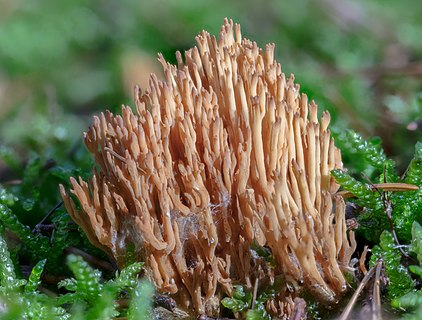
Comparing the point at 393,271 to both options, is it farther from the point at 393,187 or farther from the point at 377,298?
the point at 393,187

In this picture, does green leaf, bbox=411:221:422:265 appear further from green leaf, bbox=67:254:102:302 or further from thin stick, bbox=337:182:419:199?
green leaf, bbox=67:254:102:302

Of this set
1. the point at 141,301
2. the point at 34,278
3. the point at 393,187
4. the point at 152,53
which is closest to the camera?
the point at 141,301

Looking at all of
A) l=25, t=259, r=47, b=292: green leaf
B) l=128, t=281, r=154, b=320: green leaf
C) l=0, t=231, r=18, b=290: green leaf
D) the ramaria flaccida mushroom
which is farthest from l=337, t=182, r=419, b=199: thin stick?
l=0, t=231, r=18, b=290: green leaf

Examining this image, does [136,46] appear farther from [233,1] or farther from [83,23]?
[233,1]

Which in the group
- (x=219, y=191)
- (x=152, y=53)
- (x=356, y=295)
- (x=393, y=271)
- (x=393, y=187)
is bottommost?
(x=356, y=295)

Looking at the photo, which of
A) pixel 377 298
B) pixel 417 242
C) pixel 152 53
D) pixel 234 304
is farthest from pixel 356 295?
pixel 152 53

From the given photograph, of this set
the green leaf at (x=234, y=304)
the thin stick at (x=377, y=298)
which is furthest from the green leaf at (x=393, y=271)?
the green leaf at (x=234, y=304)
